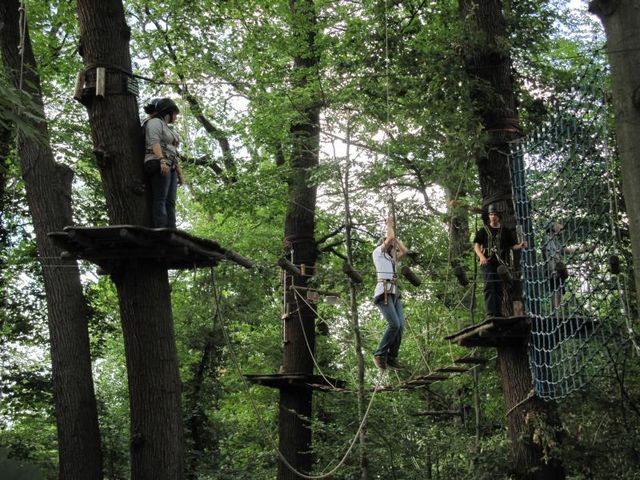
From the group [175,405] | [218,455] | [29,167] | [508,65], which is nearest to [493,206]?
[508,65]

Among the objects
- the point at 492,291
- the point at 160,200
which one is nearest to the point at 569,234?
the point at 492,291

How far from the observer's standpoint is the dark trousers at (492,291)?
670cm

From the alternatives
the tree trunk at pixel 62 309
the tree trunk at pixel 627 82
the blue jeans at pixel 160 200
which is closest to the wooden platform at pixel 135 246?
the blue jeans at pixel 160 200

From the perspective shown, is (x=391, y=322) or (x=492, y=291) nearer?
(x=492, y=291)

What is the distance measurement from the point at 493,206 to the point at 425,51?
5.13ft

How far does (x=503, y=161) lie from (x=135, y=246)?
3854 millimetres

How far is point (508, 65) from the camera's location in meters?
7.34

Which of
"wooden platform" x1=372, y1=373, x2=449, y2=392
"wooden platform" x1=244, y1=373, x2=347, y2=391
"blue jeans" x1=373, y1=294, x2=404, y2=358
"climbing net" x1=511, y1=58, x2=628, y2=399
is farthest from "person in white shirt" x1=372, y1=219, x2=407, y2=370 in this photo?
"wooden platform" x1=244, y1=373, x2=347, y2=391

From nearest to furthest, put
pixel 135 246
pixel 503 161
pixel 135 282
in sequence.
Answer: pixel 135 246 → pixel 135 282 → pixel 503 161

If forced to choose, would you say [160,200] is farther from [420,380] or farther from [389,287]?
[420,380]

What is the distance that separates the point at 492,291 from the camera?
6727 mm

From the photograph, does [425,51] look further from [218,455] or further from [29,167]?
[218,455]

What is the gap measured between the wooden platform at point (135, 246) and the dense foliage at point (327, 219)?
9.35 feet

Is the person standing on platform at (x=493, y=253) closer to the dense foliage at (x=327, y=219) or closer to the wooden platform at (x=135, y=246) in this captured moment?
the dense foliage at (x=327, y=219)
